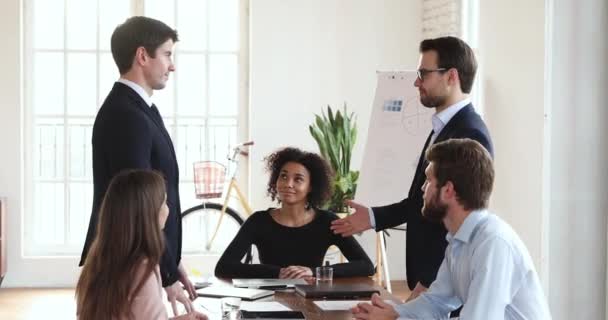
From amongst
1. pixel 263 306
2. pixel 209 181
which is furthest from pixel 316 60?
pixel 263 306

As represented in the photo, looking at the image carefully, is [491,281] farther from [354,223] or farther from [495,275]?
[354,223]

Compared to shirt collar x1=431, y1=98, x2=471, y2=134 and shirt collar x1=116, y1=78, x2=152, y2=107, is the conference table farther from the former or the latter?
shirt collar x1=116, y1=78, x2=152, y2=107

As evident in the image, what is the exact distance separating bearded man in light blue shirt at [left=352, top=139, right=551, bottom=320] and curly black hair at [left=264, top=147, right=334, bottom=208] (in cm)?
179

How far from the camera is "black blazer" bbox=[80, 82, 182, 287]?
10.4 feet

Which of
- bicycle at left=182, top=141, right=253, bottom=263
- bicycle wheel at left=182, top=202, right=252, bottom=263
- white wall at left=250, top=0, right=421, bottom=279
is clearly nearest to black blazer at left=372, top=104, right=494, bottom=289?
bicycle at left=182, top=141, right=253, bottom=263

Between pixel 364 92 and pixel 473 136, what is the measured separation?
16.1ft

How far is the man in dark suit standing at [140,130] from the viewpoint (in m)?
3.19

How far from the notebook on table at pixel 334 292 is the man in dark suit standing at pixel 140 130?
1.34 feet

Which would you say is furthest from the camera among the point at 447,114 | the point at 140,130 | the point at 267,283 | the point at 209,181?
the point at 209,181

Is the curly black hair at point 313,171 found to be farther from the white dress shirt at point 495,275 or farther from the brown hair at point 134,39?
the white dress shirt at point 495,275

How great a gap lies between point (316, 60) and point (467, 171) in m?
5.59

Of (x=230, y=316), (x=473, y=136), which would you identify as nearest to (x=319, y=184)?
(x=473, y=136)

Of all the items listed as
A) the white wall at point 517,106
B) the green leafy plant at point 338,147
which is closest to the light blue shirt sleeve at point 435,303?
the white wall at point 517,106

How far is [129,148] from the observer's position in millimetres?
3172
